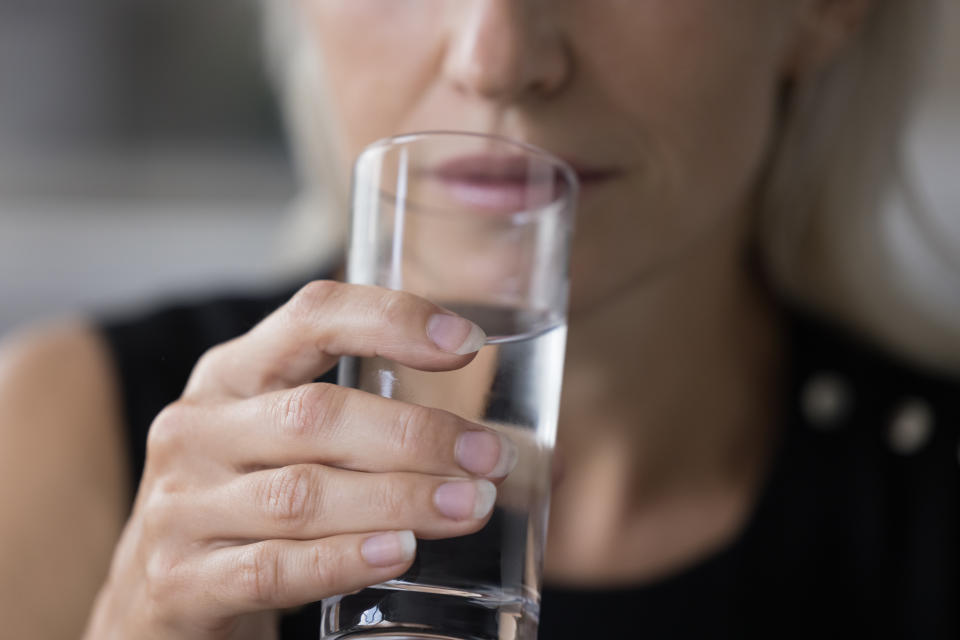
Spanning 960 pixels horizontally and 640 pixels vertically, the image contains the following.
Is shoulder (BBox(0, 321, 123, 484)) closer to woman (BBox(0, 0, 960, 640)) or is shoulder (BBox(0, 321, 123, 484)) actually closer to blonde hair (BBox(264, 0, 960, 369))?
woman (BBox(0, 0, 960, 640))

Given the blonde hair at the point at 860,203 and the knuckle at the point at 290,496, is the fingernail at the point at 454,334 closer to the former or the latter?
the knuckle at the point at 290,496

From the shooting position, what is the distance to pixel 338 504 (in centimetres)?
55

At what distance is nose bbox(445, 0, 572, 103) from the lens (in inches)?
31.3

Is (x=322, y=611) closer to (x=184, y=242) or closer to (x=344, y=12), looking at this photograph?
(x=344, y=12)

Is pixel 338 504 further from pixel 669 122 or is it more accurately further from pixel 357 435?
pixel 669 122

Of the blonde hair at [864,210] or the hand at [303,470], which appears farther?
the blonde hair at [864,210]

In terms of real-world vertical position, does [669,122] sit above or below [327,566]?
above

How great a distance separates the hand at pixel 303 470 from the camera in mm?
535

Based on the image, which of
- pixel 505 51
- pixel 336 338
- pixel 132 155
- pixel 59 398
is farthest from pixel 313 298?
pixel 132 155

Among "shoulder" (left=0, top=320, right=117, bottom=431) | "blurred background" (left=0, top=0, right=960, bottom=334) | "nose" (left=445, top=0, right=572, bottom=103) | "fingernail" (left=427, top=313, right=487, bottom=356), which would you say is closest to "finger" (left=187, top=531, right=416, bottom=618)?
"fingernail" (left=427, top=313, right=487, bottom=356)

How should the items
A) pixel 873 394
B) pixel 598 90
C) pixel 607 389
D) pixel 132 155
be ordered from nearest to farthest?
pixel 598 90 → pixel 607 389 → pixel 873 394 → pixel 132 155

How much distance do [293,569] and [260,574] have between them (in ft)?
0.09

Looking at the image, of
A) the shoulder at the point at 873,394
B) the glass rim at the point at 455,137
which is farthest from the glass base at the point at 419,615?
the shoulder at the point at 873,394

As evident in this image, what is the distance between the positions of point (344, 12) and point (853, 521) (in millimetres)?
927
